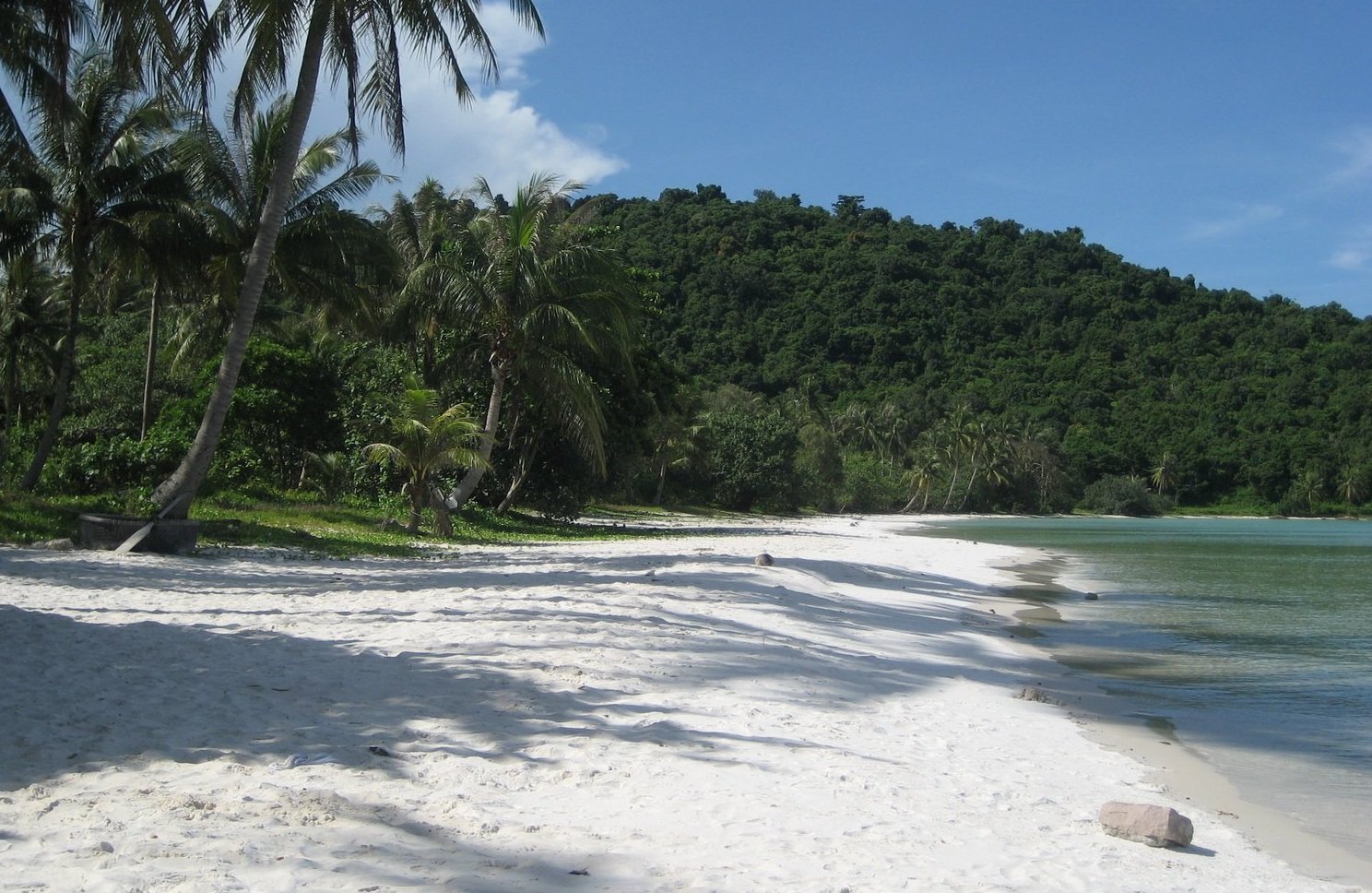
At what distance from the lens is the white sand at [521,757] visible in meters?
3.74

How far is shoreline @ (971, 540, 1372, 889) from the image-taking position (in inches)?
197

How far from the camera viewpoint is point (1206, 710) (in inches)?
342

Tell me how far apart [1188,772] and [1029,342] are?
103 m

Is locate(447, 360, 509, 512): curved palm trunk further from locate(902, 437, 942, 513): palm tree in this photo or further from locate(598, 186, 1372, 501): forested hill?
locate(902, 437, 942, 513): palm tree

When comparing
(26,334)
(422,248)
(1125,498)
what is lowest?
(1125,498)

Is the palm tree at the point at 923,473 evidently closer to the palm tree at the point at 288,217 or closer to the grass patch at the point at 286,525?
the grass patch at the point at 286,525

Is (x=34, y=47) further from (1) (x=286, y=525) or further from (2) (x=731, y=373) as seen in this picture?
(2) (x=731, y=373)

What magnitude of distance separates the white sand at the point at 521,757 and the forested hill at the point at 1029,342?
70810 mm

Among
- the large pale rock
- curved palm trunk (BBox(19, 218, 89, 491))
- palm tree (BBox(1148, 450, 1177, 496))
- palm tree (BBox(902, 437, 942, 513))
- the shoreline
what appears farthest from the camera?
palm tree (BBox(1148, 450, 1177, 496))

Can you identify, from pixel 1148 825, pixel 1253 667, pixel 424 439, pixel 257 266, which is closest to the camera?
pixel 1148 825

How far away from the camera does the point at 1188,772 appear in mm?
6535

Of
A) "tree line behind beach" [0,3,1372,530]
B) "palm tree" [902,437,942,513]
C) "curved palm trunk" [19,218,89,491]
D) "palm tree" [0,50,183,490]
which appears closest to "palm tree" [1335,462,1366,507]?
"palm tree" [902,437,942,513]

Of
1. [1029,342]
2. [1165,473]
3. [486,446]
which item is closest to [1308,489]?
[1165,473]

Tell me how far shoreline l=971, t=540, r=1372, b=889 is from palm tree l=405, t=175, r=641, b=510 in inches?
490
